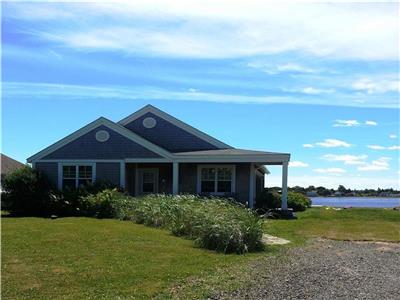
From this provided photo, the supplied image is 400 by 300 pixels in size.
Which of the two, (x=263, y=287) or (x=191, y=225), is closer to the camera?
(x=263, y=287)

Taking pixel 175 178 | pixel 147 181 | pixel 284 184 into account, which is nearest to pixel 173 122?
pixel 147 181

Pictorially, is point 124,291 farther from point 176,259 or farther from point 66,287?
point 176,259

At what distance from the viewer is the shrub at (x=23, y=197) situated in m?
24.8

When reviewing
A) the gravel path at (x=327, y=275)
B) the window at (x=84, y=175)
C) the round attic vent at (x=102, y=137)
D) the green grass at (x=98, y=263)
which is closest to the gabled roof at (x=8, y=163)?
the window at (x=84, y=175)

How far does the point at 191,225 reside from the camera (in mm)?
14875

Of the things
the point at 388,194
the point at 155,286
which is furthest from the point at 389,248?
the point at 388,194

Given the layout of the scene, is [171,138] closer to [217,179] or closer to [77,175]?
[217,179]

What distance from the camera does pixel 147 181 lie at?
2952cm

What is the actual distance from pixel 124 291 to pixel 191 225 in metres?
7.08

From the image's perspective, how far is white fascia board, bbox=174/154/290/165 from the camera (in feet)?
84.6

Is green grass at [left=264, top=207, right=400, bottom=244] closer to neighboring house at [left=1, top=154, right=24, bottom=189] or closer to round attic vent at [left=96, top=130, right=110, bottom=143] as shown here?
round attic vent at [left=96, top=130, right=110, bottom=143]

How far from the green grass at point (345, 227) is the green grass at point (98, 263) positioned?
4211 millimetres

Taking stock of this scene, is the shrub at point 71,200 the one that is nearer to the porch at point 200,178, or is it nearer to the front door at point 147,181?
the porch at point 200,178

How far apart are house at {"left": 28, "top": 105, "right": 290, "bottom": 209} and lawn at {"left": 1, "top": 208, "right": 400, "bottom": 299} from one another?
33.3 feet
